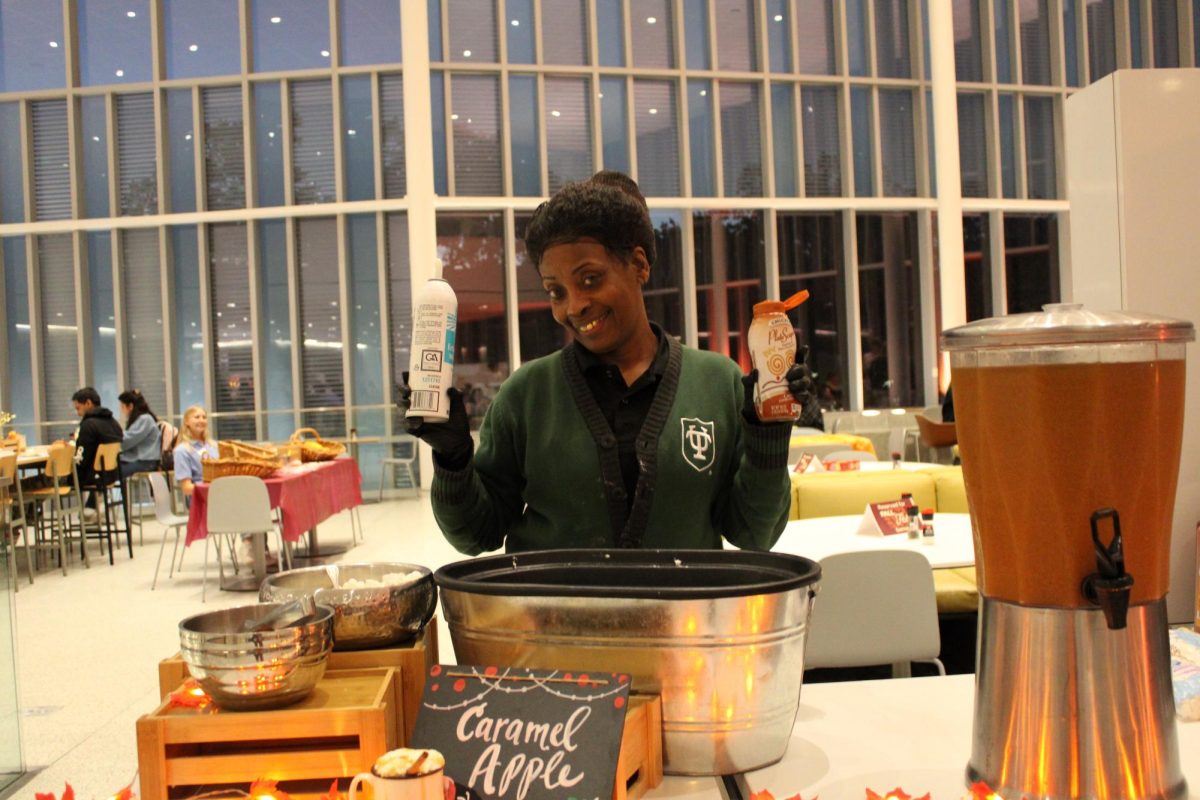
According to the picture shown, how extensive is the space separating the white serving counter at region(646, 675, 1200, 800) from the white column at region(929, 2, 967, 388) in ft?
34.5

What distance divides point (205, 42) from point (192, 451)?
6870 mm

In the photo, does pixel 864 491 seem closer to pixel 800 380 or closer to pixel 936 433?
pixel 800 380

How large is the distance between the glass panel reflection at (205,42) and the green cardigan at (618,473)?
454 inches

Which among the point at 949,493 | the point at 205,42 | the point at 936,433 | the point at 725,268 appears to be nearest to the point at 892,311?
the point at 725,268

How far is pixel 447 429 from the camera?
4.19 ft

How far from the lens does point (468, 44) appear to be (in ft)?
38.0

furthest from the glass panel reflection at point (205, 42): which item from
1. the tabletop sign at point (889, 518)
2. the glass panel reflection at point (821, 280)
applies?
the tabletop sign at point (889, 518)

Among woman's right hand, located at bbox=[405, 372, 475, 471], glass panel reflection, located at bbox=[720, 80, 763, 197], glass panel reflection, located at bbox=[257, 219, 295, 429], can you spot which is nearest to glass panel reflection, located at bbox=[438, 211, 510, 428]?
glass panel reflection, located at bbox=[257, 219, 295, 429]

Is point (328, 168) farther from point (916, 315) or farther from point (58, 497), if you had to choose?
point (916, 315)

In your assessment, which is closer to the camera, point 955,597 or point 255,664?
point 255,664

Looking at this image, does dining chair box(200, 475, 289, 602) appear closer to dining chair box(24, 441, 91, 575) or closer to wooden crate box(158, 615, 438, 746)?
dining chair box(24, 441, 91, 575)

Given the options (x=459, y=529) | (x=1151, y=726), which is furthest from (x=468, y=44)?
(x=1151, y=726)

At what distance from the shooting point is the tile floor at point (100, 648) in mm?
3326

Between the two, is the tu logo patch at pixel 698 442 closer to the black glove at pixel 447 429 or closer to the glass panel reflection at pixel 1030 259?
the black glove at pixel 447 429
